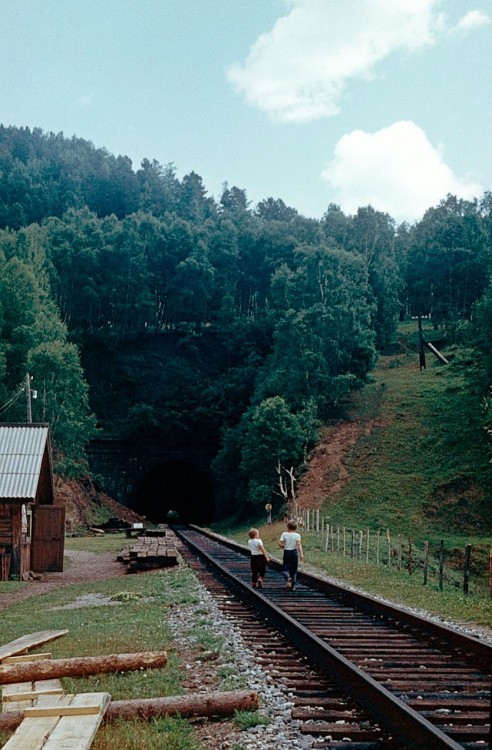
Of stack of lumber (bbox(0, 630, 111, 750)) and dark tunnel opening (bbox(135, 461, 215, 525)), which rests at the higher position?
stack of lumber (bbox(0, 630, 111, 750))

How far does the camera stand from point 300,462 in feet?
160

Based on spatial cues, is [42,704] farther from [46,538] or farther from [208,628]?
[46,538]

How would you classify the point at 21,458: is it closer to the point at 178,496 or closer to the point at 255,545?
the point at 255,545

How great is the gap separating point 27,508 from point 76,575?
8.78 feet

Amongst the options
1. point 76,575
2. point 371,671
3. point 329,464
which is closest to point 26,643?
point 371,671

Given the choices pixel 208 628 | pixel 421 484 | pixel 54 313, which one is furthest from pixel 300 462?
pixel 208 628

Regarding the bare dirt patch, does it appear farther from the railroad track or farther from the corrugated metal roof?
the railroad track

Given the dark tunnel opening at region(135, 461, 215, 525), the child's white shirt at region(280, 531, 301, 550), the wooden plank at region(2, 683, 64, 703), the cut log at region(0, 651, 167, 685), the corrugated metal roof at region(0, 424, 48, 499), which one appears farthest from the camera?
the dark tunnel opening at region(135, 461, 215, 525)

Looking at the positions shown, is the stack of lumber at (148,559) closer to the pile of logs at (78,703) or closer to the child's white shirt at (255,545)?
the child's white shirt at (255,545)

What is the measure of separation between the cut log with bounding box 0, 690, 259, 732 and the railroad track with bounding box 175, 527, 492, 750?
456 mm

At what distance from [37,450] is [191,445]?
3968 cm

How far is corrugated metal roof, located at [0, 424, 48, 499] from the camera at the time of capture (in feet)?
69.9

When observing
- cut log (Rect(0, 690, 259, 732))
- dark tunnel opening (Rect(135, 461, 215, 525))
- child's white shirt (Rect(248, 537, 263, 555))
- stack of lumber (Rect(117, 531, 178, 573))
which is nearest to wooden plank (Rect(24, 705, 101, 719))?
cut log (Rect(0, 690, 259, 732))

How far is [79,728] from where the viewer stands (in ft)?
17.4
